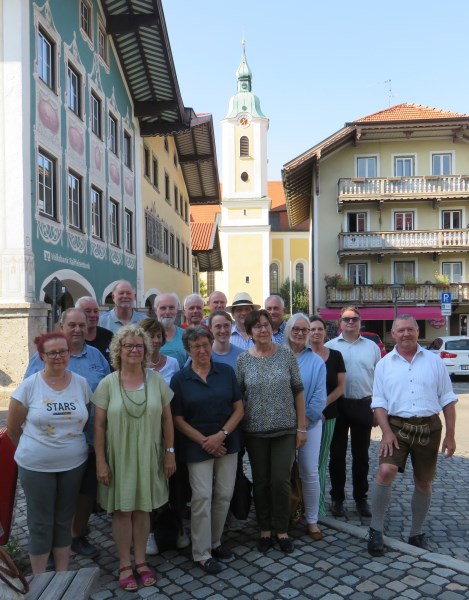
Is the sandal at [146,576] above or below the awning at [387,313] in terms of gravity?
below

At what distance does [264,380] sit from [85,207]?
11.9 m

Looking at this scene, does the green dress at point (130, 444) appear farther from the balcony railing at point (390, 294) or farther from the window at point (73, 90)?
the balcony railing at point (390, 294)

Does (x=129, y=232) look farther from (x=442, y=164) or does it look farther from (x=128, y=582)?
(x=442, y=164)

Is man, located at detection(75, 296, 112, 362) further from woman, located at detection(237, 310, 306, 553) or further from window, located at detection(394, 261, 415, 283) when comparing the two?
window, located at detection(394, 261, 415, 283)

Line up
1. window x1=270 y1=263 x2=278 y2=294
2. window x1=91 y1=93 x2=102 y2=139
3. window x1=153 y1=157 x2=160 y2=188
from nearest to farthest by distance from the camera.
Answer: window x1=91 y1=93 x2=102 y2=139
window x1=153 y1=157 x2=160 y2=188
window x1=270 y1=263 x2=278 y2=294

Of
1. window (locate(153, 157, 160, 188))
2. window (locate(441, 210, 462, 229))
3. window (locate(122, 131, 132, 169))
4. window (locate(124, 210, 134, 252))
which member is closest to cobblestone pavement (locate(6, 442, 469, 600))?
window (locate(124, 210, 134, 252))

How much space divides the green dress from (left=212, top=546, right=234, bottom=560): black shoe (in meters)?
0.74

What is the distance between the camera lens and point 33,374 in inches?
149

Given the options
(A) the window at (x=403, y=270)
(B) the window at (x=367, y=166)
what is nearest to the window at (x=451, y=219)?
(A) the window at (x=403, y=270)

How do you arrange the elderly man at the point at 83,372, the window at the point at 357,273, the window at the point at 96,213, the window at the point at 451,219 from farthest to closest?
the window at the point at 357,273, the window at the point at 451,219, the window at the point at 96,213, the elderly man at the point at 83,372

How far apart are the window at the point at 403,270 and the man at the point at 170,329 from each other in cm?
2565

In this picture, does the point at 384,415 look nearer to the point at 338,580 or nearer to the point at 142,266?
the point at 338,580

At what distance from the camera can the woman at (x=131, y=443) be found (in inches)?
150

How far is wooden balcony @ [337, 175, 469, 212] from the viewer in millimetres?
28406
